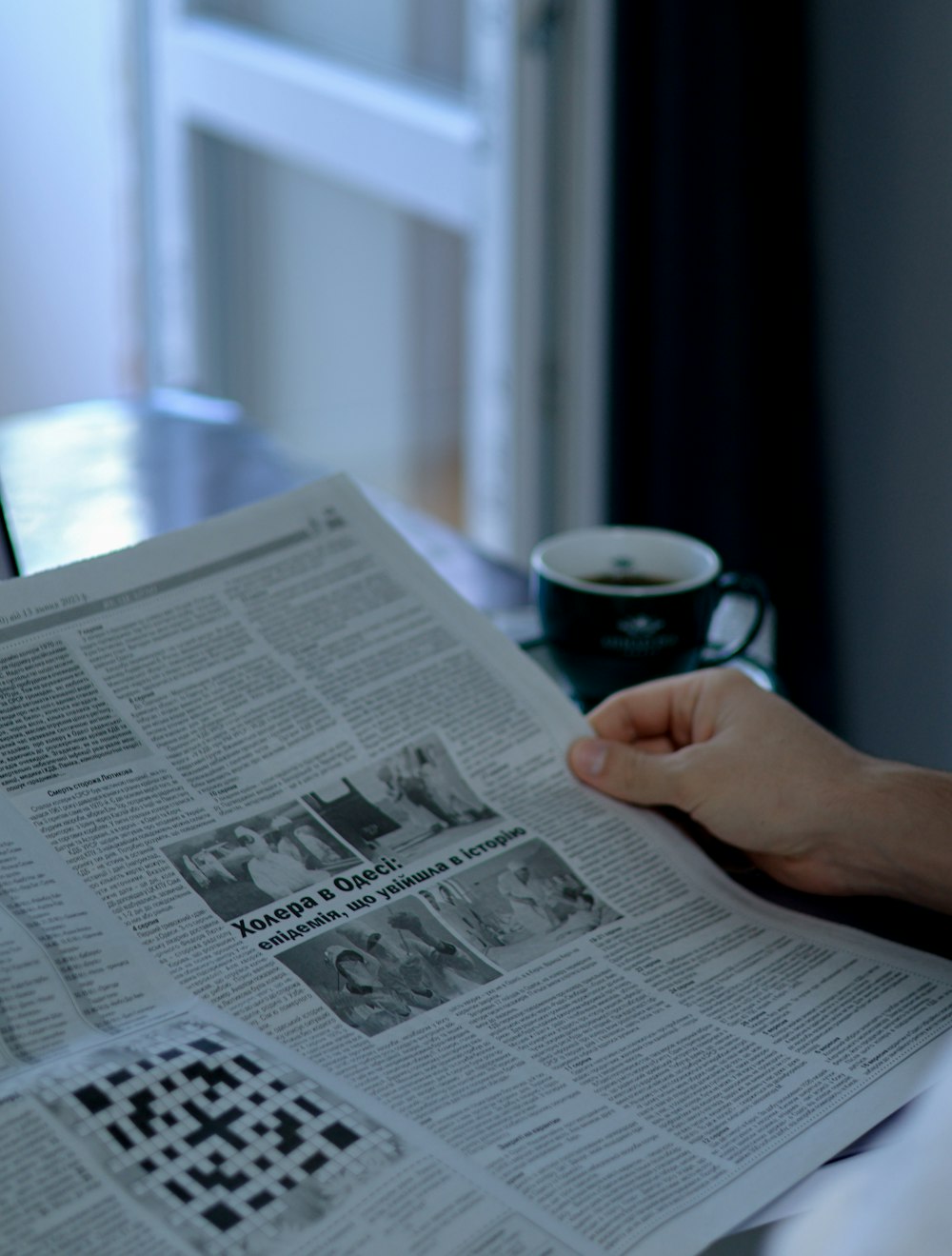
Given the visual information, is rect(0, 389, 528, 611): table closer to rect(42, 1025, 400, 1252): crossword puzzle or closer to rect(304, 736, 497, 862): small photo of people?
rect(304, 736, 497, 862): small photo of people

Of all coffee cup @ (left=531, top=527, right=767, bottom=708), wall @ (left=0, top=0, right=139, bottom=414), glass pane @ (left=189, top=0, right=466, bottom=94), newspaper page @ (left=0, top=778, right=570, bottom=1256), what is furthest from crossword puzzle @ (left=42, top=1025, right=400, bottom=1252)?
wall @ (left=0, top=0, right=139, bottom=414)

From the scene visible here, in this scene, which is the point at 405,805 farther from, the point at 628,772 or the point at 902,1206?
the point at 902,1206

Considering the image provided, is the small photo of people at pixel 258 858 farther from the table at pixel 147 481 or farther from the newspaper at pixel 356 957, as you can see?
the table at pixel 147 481

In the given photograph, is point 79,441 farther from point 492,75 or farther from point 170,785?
point 492,75

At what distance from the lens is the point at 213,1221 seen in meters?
0.40

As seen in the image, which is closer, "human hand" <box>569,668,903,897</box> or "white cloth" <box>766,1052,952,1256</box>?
"white cloth" <box>766,1052,952,1256</box>

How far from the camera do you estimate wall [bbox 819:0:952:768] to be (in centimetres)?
133

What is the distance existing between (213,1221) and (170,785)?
A: 22 centimetres

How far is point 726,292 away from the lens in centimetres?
153

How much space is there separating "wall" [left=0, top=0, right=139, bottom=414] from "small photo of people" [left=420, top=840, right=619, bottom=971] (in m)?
1.99

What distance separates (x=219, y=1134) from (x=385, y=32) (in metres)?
1.73

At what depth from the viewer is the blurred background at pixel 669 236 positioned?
1403 millimetres

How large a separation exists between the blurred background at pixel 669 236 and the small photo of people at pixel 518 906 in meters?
0.62

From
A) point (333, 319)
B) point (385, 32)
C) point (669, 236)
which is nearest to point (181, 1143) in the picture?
point (669, 236)
